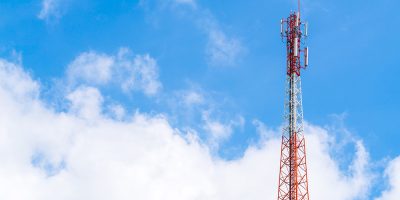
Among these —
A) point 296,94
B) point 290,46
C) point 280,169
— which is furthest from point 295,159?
point 290,46

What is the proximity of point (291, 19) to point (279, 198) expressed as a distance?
23.1 m

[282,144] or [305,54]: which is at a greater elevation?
[305,54]

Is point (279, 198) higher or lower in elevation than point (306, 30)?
lower

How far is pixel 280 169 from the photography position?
100500 millimetres

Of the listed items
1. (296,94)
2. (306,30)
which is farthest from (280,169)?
(306,30)

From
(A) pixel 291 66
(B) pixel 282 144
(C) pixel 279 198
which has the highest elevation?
(A) pixel 291 66

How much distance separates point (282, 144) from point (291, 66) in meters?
10.3

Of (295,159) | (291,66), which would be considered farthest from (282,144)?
(291,66)

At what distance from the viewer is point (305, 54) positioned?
104 meters

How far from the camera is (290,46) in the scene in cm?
10450

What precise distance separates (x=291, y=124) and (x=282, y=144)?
8.98 feet

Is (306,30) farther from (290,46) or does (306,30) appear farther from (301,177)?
(301,177)

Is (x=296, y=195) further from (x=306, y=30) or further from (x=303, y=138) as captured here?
(x=306, y=30)

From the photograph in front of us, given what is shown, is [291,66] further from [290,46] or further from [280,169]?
[280,169]
